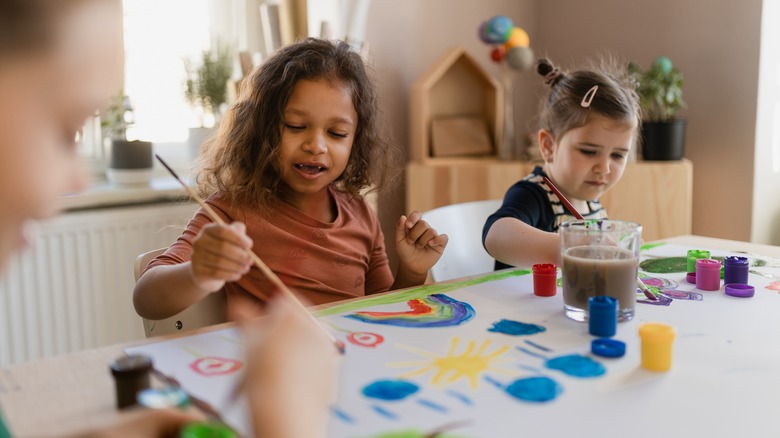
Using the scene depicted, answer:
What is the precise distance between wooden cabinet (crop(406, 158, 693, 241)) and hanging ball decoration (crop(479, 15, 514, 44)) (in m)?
0.41

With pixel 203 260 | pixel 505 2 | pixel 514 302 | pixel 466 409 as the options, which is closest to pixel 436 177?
pixel 505 2

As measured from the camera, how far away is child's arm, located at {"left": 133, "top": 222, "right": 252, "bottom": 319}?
2.61 ft

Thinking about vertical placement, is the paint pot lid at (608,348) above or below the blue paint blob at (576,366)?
above

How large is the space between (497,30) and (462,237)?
970 millimetres

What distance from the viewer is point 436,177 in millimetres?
2148

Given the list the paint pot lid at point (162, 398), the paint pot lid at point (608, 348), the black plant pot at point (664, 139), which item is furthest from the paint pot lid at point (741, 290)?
the black plant pot at point (664, 139)

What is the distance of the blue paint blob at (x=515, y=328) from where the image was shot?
0.84 m

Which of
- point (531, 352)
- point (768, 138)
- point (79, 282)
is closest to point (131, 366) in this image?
point (531, 352)

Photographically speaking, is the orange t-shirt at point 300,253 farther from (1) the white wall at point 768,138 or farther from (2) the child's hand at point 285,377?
(1) the white wall at point 768,138

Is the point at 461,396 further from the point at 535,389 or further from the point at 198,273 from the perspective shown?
the point at 198,273

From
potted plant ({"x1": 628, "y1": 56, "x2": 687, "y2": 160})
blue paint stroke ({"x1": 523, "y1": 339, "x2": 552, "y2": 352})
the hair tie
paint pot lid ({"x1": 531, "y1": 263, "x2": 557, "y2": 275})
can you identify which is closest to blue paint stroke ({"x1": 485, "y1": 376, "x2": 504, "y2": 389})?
blue paint stroke ({"x1": 523, "y1": 339, "x2": 552, "y2": 352})

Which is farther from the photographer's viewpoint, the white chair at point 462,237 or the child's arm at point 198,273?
the white chair at point 462,237

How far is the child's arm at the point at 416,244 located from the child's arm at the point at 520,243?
108 mm

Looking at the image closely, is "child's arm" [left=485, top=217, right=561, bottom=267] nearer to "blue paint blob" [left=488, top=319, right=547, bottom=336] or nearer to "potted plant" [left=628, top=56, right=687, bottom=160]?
"blue paint blob" [left=488, top=319, right=547, bottom=336]
